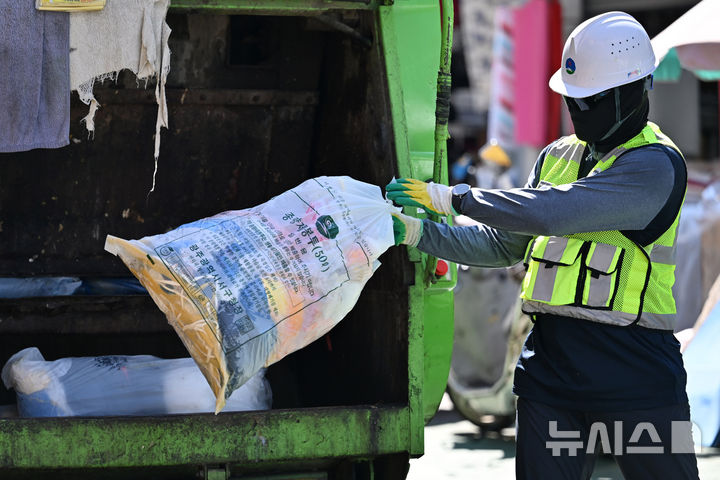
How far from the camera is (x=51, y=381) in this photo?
3.12 metres

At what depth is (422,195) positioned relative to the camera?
2895 millimetres

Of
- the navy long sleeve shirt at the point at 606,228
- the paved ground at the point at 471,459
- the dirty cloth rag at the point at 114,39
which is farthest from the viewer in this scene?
the paved ground at the point at 471,459

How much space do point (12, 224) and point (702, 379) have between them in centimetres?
323

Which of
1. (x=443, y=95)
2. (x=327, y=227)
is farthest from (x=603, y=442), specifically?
(x=443, y=95)

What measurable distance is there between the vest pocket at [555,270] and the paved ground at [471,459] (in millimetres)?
2100

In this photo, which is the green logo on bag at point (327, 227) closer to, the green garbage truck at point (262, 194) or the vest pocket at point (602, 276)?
the green garbage truck at point (262, 194)

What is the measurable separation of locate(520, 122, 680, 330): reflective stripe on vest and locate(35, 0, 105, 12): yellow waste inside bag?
1360mm

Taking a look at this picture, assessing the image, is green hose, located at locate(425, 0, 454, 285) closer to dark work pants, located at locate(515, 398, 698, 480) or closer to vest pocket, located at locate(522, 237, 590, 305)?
vest pocket, located at locate(522, 237, 590, 305)

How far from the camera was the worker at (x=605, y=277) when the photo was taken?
2623 millimetres

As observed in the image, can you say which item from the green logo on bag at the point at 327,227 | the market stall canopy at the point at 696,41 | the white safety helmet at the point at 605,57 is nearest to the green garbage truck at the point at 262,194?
the green logo on bag at the point at 327,227

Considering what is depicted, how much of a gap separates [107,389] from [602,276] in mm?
1466

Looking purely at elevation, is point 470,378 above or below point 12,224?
below

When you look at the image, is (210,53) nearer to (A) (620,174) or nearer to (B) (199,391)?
(B) (199,391)

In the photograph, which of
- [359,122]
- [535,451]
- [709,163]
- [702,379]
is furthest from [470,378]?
[709,163]
